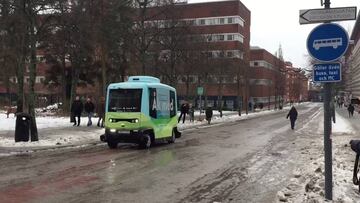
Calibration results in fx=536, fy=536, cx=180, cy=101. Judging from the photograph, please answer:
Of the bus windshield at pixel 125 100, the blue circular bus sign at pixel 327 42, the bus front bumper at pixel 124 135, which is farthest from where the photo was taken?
the bus windshield at pixel 125 100

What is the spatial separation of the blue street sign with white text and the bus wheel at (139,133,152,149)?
12.4 m

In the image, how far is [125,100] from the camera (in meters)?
20.9

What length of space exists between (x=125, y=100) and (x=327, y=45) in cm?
1297

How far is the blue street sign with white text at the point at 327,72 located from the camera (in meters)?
8.67

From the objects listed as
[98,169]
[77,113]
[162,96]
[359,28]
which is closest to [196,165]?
[98,169]

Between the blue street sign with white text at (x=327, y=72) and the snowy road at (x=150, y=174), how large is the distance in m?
2.74

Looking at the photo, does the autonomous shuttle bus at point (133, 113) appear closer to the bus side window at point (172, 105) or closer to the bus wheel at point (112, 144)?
the bus wheel at point (112, 144)

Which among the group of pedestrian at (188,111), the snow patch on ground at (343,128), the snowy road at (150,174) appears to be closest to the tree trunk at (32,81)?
the snowy road at (150,174)

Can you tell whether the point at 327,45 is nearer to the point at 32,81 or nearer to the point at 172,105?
the point at 172,105

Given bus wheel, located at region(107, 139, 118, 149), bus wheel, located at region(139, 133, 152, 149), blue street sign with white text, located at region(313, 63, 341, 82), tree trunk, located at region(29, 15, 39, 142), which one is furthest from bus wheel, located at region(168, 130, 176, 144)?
blue street sign with white text, located at region(313, 63, 341, 82)

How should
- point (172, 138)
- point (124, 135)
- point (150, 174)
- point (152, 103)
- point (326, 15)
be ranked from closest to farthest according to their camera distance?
1. point (326, 15)
2. point (150, 174)
3. point (124, 135)
4. point (152, 103)
5. point (172, 138)

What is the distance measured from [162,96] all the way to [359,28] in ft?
256

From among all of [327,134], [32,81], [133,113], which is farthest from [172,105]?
[327,134]

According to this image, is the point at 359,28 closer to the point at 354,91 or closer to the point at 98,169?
the point at 354,91
